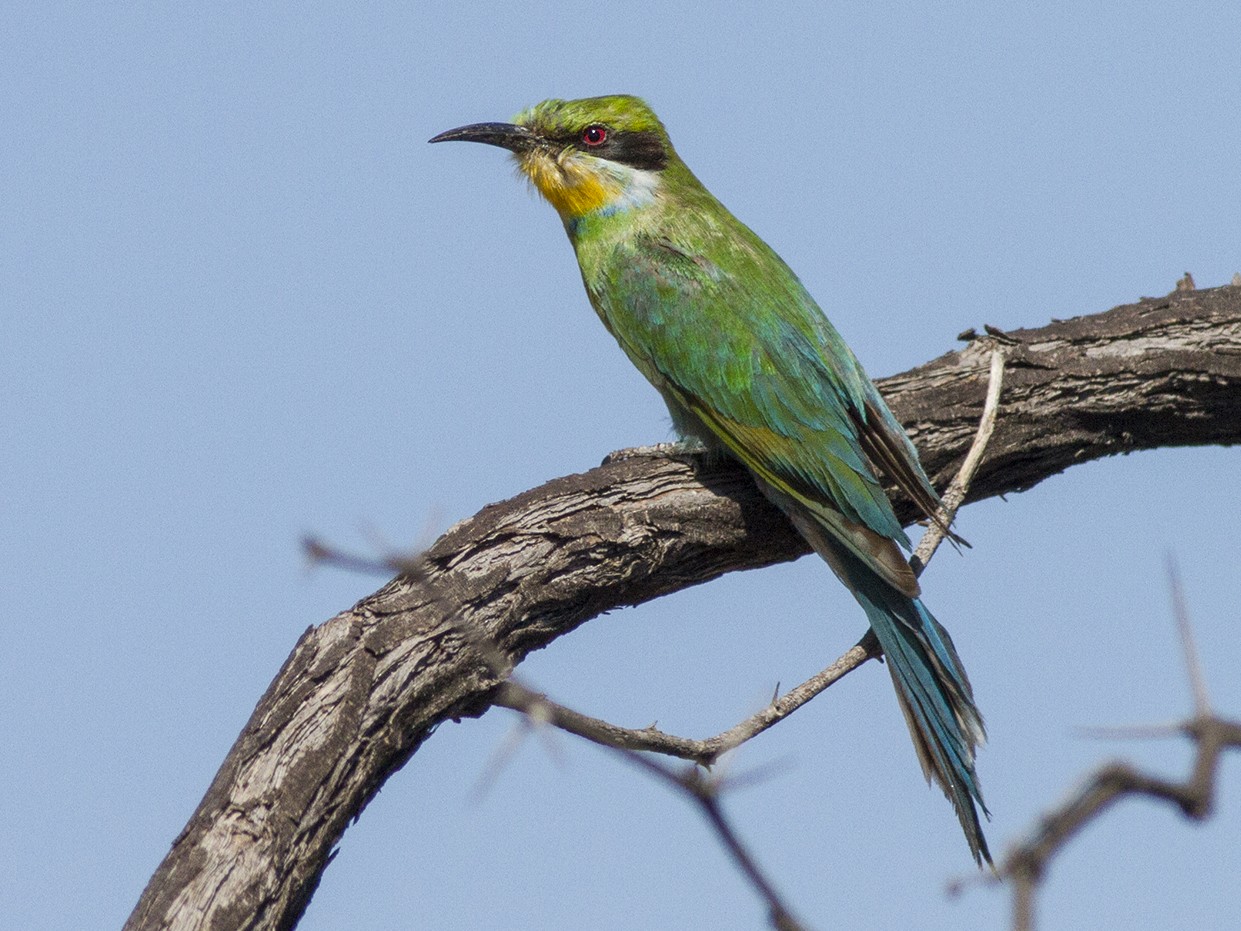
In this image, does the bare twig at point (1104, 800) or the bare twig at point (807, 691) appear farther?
the bare twig at point (807, 691)

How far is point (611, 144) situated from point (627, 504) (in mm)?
1595

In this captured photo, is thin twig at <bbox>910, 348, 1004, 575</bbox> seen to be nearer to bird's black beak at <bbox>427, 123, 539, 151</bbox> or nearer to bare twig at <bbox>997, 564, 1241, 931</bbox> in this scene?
bird's black beak at <bbox>427, 123, 539, 151</bbox>

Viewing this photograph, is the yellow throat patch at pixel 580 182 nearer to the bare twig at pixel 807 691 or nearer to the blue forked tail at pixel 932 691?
the bare twig at pixel 807 691

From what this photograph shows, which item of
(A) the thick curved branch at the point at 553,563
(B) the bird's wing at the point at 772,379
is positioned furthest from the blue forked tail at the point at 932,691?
(A) the thick curved branch at the point at 553,563

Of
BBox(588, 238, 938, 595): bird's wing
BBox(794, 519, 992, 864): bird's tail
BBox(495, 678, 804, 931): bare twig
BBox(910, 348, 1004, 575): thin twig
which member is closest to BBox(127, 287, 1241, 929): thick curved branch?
BBox(910, 348, 1004, 575): thin twig

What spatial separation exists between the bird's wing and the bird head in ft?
1.17

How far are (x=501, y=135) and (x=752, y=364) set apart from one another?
4.73 ft

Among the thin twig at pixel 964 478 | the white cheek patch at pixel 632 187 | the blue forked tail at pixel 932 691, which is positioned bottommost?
the blue forked tail at pixel 932 691

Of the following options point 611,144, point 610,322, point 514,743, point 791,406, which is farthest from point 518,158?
point 514,743

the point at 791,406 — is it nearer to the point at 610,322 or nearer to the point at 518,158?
the point at 610,322

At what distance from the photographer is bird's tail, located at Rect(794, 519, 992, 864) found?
3.50 m

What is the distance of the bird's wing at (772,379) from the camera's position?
3.79 metres

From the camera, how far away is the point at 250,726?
307cm

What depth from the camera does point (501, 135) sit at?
16.2 feet
